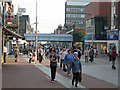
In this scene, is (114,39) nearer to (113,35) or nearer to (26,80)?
(113,35)

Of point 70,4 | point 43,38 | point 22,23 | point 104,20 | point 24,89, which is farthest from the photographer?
point 70,4

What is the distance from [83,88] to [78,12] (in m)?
116

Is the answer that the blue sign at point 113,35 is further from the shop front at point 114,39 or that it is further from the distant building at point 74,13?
the distant building at point 74,13

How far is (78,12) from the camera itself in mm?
124562

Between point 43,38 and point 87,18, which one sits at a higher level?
point 87,18

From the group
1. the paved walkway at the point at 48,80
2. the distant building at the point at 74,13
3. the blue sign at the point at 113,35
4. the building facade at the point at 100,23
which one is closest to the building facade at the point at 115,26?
the blue sign at the point at 113,35

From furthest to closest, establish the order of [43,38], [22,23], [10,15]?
[22,23], [43,38], [10,15]

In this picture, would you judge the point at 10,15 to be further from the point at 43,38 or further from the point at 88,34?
the point at 43,38

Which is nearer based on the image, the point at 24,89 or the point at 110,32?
the point at 24,89

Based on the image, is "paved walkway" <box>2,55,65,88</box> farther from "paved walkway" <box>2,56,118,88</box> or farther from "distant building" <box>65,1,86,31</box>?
"distant building" <box>65,1,86,31</box>

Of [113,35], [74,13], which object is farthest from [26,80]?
[74,13]

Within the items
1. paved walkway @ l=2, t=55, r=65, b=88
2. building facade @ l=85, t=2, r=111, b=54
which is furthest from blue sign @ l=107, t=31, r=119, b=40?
paved walkway @ l=2, t=55, r=65, b=88

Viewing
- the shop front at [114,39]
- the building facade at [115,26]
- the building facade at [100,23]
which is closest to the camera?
the building facade at [115,26]

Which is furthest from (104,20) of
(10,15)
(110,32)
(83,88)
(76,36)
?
(83,88)
